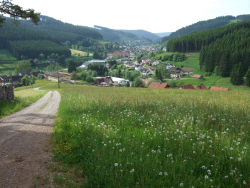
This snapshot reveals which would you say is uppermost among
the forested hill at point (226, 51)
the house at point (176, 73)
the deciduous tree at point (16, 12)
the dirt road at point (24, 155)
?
the forested hill at point (226, 51)

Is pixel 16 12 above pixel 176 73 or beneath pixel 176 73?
above

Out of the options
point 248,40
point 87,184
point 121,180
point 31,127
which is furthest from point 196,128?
point 248,40

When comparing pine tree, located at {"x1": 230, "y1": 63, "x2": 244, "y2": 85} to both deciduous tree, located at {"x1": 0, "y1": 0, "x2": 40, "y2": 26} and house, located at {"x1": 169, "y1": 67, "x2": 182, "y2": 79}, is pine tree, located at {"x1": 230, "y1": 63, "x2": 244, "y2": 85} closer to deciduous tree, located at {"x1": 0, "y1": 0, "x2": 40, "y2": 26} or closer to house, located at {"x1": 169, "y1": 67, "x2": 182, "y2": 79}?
house, located at {"x1": 169, "y1": 67, "x2": 182, "y2": 79}

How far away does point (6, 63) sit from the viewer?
156500mm

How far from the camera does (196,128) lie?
23.8ft

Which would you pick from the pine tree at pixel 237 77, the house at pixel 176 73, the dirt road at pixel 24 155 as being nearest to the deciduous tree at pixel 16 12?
the dirt road at pixel 24 155

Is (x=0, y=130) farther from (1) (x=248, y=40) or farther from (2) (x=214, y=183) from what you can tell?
(1) (x=248, y=40)

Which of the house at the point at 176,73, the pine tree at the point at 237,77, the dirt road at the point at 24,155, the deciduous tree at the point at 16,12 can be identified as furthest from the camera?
→ the house at the point at 176,73

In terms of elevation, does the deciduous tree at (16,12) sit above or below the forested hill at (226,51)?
below

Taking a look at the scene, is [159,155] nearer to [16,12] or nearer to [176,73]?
[16,12]

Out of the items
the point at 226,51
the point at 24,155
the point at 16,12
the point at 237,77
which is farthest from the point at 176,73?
the point at 24,155

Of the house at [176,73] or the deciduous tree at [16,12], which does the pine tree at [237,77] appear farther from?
the deciduous tree at [16,12]

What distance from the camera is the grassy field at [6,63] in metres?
140

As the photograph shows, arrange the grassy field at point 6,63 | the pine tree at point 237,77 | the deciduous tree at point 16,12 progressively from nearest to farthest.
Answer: the deciduous tree at point 16,12 → the pine tree at point 237,77 → the grassy field at point 6,63
